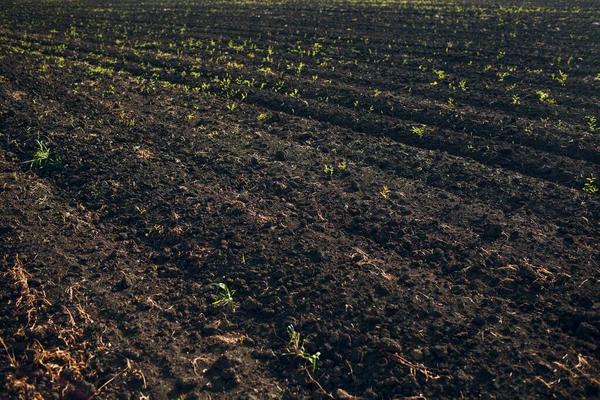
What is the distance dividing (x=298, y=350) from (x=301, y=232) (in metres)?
1.57

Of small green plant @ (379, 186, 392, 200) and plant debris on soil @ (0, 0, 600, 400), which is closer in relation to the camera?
plant debris on soil @ (0, 0, 600, 400)

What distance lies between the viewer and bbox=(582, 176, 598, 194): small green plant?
581 cm

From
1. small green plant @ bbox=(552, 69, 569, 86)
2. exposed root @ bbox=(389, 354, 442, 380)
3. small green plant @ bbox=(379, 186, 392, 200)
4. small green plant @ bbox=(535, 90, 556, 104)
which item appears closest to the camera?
exposed root @ bbox=(389, 354, 442, 380)

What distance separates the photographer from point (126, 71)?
10750 millimetres

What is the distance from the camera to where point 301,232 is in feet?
16.9

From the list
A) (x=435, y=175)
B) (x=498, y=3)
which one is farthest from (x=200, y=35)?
(x=498, y=3)

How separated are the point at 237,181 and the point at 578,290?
12.6 ft

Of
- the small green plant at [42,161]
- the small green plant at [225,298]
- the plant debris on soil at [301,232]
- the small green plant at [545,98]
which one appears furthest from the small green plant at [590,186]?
the small green plant at [42,161]

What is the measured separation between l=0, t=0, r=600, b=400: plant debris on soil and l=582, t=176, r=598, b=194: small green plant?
3 centimetres

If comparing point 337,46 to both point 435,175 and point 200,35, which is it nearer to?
point 200,35

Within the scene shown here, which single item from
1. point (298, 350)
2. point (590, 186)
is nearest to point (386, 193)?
point (590, 186)

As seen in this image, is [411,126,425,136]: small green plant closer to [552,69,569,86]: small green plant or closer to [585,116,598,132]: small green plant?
[585,116,598,132]: small green plant

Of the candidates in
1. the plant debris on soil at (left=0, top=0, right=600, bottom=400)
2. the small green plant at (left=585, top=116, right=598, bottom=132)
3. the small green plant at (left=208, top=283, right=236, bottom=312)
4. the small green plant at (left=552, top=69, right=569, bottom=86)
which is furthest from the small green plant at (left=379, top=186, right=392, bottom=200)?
the small green plant at (left=552, top=69, right=569, bottom=86)

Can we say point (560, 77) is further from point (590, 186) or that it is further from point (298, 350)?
point (298, 350)
